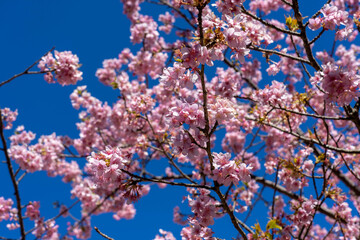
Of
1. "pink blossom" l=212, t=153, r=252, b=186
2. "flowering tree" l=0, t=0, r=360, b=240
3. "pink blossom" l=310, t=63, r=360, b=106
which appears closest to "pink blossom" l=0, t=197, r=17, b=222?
"flowering tree" l=0, t=0, r=360, b=240

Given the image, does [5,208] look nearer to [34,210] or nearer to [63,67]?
[34,210]

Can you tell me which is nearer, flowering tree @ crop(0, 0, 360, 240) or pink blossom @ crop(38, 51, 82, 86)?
flowering tree @ crop(0, 0, 360, 240)

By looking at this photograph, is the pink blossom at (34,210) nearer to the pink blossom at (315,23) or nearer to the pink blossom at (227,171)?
the pink blossom at (227,171)

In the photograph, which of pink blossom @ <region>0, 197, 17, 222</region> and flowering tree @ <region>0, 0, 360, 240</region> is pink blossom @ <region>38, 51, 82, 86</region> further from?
pink blossom @ <region>0, 197, 17, 222</region>

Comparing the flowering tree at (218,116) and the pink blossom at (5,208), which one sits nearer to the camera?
the flowering tree at (218,116)

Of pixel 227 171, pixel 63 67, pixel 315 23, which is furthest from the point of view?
pixel 63 67

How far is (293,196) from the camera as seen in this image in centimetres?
663

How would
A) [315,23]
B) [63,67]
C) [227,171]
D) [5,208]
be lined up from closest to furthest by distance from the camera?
[227,171] → [315,23] → [63,67] → [5,208]

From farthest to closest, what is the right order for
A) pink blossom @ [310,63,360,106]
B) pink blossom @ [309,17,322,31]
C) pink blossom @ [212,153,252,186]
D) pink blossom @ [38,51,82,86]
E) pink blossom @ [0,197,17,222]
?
pink blossom @ [0,197,17,222]
pink blossom @ [38,51,82,86]
pink blossom @ [309,17,322,31]
pink blossom @ [310,63,360,106]
pink blossom @ [212,153,252,186]

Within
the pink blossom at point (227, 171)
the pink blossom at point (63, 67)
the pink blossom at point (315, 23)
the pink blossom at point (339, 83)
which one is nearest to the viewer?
the pink blossom at point (227, 171)

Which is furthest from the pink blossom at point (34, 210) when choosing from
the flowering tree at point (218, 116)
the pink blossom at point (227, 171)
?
the pink blossom at point (227, 171)

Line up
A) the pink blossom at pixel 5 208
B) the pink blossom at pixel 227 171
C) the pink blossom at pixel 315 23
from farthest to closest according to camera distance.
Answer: the pink blossom at pixel 5 208 < the pink blossom at pixel 315 23 < the pink blossom at pixel 227 171

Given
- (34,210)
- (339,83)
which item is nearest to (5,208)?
(34,210)

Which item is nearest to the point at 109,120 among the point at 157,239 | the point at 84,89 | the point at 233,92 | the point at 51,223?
the point at 84,89
